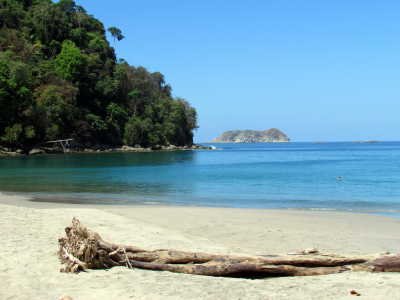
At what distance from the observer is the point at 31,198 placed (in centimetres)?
2281

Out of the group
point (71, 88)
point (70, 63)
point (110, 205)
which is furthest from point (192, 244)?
point (70, 63)

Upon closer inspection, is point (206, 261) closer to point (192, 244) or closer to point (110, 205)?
point (192, 244)

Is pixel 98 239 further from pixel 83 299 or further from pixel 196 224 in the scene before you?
pixel 196 224

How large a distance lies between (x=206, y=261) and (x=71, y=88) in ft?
295

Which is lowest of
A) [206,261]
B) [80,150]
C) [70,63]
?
[206,261]

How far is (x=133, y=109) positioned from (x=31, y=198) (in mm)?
101644

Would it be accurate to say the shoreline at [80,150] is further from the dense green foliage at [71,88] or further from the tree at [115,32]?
the tree at [115,32]

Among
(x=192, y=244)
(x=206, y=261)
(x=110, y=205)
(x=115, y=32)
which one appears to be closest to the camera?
(x=206, y=261)

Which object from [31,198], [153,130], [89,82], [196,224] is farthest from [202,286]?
[153,130]

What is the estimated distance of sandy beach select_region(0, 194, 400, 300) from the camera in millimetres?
7016

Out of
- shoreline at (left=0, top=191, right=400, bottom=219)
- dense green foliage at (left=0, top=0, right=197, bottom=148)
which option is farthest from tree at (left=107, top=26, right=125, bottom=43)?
shoreline at (left=0, top=191, right=400, bottom=219)

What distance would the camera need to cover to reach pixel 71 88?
92.4 meters

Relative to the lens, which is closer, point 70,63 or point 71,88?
point 71,88

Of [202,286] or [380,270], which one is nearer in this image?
[202,286]
